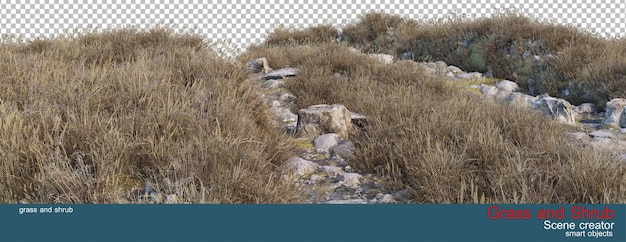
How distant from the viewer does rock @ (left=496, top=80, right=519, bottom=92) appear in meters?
7.40

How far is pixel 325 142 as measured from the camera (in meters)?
4.33

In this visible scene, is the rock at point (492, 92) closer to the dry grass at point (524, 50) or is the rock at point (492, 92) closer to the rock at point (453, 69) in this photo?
the dry grass at point (524, 50)

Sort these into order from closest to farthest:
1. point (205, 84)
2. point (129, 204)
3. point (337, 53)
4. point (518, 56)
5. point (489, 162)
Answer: point (129, 204) < point (489, 162) < point (205, 84) < point (337, 53) < point (518, 56)

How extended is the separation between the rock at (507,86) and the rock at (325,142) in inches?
151

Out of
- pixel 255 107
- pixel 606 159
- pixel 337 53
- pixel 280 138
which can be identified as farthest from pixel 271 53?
pixel 606 159

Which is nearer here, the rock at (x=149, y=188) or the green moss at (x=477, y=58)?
the rock at (x=149, y=188)

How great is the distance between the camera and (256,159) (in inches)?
128

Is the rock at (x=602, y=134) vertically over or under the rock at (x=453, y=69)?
over

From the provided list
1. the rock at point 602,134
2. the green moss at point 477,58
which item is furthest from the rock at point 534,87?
the rock at point 602,134

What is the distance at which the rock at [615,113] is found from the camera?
5.25 m

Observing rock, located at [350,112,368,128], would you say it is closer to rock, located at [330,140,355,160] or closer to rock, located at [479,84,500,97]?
rock, located at [330,140,355,160]

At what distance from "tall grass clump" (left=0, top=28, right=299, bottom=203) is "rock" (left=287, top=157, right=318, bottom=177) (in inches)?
4.0

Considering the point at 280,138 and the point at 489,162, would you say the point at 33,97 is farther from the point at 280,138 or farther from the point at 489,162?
the point at 489,162

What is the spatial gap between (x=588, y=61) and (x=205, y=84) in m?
5.40
